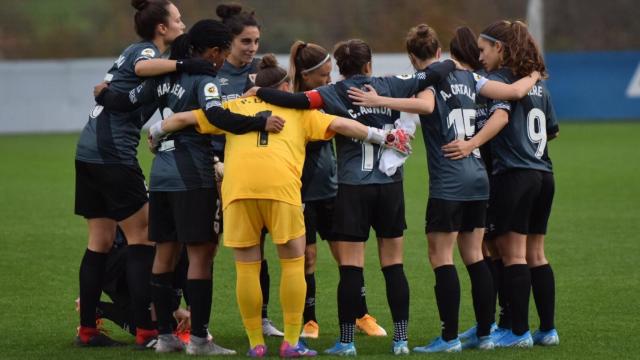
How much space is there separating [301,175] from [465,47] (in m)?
1.33

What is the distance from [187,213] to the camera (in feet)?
21.5

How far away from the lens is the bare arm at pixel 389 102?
6500 mm

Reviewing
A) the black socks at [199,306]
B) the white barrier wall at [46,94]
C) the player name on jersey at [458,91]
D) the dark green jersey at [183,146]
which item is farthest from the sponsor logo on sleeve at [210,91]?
the white barrier wall at [46,94]

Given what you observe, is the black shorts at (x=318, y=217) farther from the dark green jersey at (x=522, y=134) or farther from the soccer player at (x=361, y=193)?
the dark green jersey at (x=522, y=134)

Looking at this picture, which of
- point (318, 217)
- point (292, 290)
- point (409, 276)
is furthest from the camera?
point (409, 276)

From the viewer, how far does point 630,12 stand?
3128 centimetres

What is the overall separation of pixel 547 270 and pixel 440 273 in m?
0.82

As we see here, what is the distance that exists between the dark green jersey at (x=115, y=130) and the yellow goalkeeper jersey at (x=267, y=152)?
2.23 feet

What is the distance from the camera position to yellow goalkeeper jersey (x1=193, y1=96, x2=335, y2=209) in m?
6.32

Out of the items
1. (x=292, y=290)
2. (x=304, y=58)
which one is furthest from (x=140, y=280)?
(x=304, y=58)

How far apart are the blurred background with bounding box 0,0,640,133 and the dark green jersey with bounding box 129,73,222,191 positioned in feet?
68.5

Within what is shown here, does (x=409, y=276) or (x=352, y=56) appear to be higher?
(x=352, y=56)

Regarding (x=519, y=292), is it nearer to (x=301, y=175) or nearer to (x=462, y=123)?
(x=462, y=123)

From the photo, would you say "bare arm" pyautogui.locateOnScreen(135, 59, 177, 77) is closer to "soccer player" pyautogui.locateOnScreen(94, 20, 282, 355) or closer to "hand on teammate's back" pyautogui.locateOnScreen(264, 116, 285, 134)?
"soccer player" pyautogui.locateOnScreen(94, 20, 282, 355)
